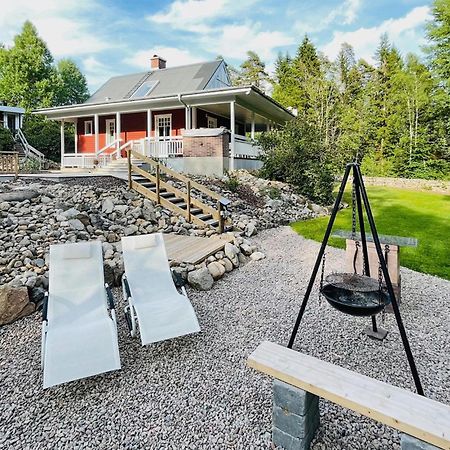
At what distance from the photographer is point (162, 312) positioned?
11.9ft

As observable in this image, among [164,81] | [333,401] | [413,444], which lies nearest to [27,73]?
[164,81]

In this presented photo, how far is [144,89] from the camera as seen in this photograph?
666 inches

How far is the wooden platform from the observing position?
546 cm

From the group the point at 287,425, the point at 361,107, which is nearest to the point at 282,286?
the point at 287,425

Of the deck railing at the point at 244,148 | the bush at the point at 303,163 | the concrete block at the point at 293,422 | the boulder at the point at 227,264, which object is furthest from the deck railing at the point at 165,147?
the concrete block at the point at 293,422

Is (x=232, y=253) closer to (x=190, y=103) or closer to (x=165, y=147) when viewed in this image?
(x=165, y=147)

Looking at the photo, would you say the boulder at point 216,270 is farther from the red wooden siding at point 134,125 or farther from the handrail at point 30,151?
the handrail at point 30,151

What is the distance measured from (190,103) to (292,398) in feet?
44.6

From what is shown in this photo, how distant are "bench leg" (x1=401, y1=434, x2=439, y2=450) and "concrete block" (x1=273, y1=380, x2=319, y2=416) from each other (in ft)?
1.86

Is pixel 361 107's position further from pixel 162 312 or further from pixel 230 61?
pixel 162 312

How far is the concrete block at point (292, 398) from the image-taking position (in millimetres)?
2090

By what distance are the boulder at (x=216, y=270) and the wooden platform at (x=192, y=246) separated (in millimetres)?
194

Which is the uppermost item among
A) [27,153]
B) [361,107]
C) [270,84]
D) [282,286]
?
[270,84]

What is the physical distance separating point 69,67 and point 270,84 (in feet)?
81.0
